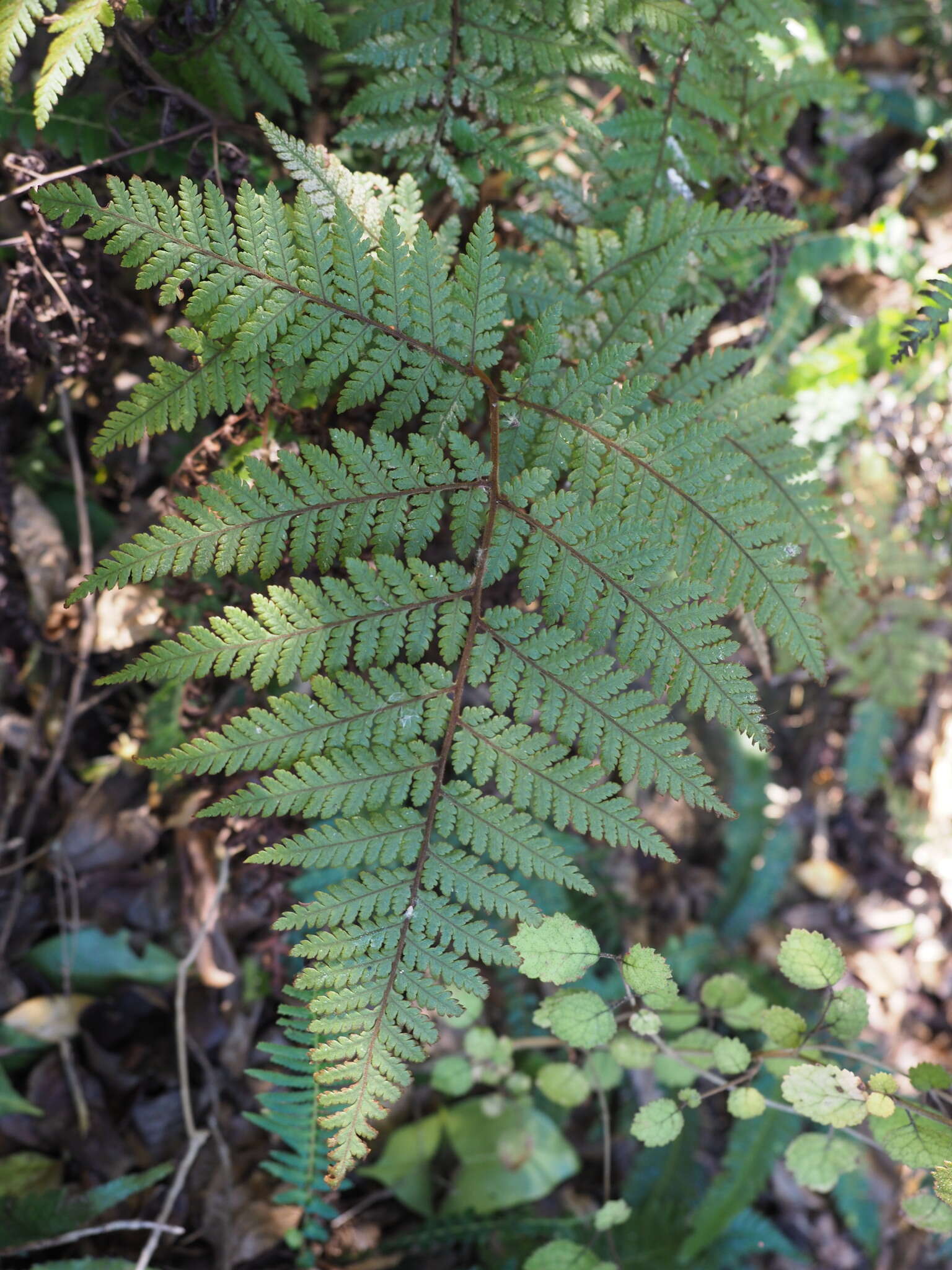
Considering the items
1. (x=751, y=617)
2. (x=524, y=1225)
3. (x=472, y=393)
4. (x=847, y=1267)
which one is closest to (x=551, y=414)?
(x=472, y=393)

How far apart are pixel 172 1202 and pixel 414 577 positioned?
204cm

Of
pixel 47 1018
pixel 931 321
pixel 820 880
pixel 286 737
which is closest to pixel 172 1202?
pixel 47 1018

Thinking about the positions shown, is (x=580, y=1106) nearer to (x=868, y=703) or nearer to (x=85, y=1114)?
(x=85, y=1114)

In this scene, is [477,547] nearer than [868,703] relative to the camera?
Yes

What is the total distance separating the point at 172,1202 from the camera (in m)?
2.54

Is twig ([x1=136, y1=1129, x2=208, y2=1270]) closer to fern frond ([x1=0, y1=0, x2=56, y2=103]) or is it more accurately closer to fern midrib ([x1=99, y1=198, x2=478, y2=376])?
fern midrib ([x1=99, y1=198, x2=478, y2=376])

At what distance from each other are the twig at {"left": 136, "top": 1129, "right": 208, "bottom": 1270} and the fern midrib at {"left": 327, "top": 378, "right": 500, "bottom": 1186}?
0.81 meters

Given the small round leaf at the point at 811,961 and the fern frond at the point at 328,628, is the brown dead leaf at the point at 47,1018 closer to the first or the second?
the fern frond at the point at 328,628

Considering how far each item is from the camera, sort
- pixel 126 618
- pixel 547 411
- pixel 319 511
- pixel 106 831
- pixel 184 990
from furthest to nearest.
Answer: pixel 106 831 < pixel 184 990 < pixel 126 618 < pixel 547 411 < pixel 319 511

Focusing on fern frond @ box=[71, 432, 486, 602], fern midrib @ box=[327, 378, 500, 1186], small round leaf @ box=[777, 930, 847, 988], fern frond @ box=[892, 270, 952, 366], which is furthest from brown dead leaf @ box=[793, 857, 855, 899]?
fern frond @ box=[71, 432, 486, 602]

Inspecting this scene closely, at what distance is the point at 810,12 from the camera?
2463 mm

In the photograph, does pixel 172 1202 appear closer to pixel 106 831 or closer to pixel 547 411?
pixel 106 831

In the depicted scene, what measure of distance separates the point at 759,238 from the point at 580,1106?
3313 millimetres

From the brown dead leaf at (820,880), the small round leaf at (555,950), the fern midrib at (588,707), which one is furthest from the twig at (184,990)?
the brown dead leaf at (820,880)
